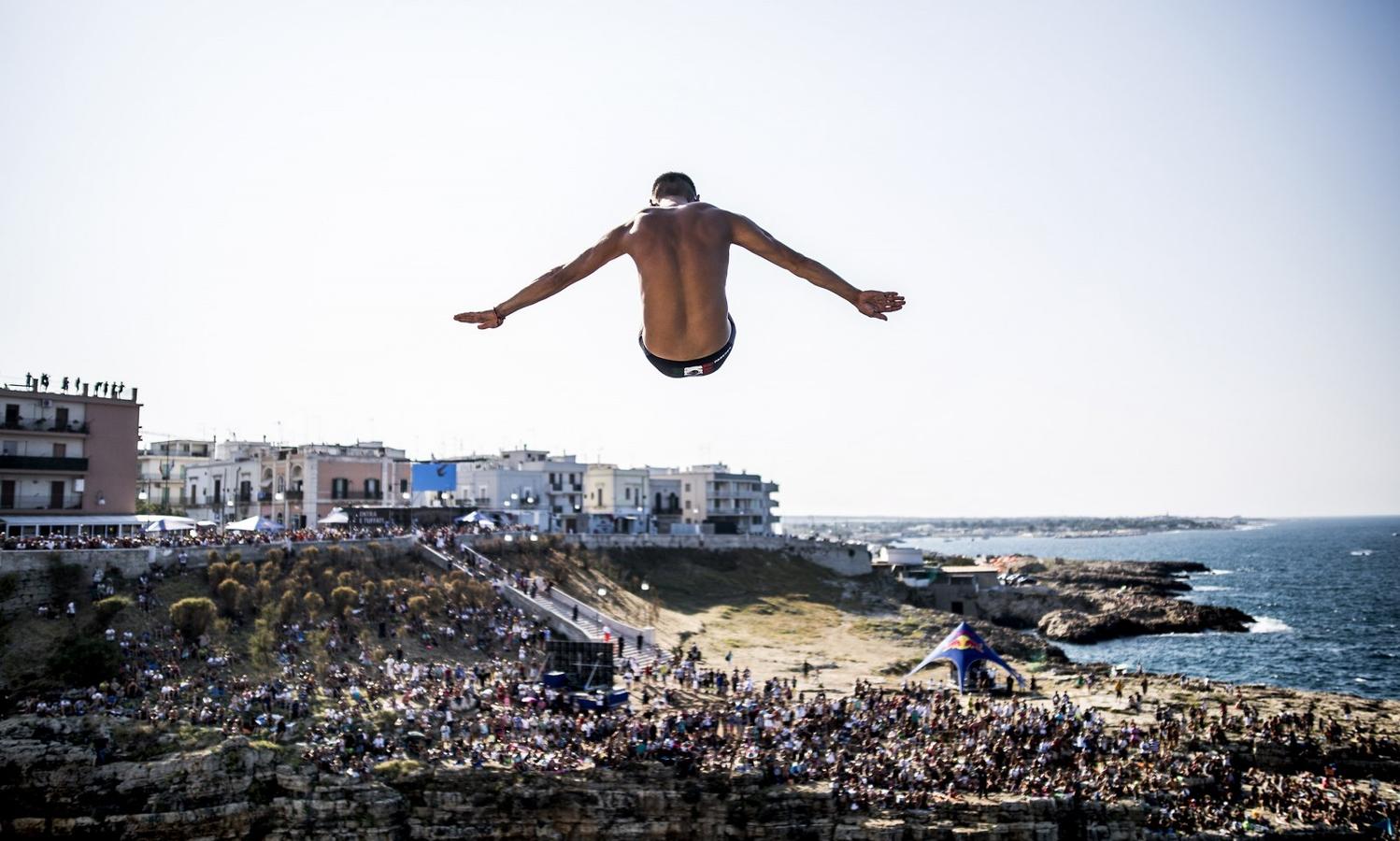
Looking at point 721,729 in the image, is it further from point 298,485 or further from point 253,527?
point 298,485

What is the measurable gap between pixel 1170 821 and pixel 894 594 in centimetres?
5443

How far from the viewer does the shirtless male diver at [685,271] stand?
545 cm

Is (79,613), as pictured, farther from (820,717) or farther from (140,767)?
(820,717)

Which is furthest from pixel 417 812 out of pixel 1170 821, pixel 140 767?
pixel 1170 821

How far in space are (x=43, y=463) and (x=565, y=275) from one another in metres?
48.0

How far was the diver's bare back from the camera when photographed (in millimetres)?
5453

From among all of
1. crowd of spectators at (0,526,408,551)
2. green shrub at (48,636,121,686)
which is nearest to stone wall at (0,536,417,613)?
crowd of spectators at (0,526,408,551)

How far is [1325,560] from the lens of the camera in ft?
530

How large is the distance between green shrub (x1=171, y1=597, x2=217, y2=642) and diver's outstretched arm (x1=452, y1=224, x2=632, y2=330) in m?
33.8

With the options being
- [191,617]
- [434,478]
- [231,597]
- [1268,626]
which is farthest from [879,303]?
[1268,626]

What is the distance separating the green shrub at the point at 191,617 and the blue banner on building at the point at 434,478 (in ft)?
113

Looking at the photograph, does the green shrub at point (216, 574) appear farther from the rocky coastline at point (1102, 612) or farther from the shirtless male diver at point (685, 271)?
the rocky coastline at point (1102, 612)

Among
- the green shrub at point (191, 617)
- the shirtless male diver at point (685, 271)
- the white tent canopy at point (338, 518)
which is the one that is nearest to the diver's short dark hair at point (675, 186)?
the shirtless male diver at point (685, 271)

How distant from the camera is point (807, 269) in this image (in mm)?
5496
